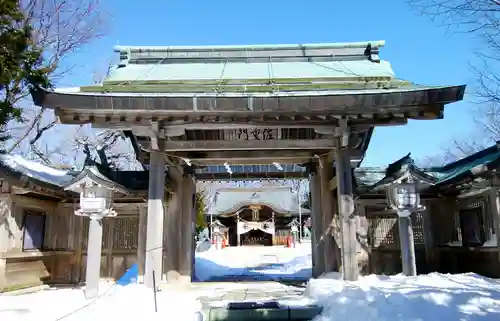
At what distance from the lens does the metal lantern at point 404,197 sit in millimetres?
8750

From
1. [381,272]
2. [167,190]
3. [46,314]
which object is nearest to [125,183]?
[167,190]

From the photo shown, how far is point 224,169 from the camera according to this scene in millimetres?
13742

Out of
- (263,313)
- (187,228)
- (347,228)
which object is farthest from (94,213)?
(347,228)

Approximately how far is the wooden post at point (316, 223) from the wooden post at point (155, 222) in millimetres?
5069

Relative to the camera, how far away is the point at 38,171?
1116 cm

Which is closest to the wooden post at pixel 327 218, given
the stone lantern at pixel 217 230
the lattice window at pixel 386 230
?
the lattice window at pixel 386 230

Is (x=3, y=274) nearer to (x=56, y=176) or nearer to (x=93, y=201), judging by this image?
(x=56, y=176)

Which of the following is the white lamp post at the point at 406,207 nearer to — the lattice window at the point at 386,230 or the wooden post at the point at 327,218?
the wooden post at the point at 327,218

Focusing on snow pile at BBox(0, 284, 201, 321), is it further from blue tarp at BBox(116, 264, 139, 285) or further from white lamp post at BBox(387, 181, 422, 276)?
white lamp post at BBox(387, 181, 422, 276)

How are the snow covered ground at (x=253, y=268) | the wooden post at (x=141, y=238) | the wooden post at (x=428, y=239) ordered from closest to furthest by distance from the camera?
the wooden post at (x=141, y=238) < the wooden post at (x=428, y=239) < the snow covered ground at (x=253, y=268)

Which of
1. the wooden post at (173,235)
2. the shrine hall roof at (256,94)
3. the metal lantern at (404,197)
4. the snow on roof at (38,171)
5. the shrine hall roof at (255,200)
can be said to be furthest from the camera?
the shrine hall roof at (255,200)

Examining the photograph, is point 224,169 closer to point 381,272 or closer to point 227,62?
point 227,62

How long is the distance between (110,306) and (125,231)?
5391 mm

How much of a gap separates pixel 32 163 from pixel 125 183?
11.3 ft
